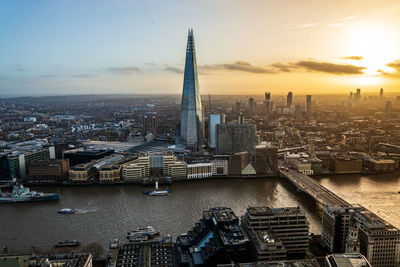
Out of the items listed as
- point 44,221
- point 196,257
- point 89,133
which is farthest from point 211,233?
point 89,133

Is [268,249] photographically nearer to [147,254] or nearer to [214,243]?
[214,243]

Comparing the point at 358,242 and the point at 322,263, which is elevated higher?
the point at 358,242

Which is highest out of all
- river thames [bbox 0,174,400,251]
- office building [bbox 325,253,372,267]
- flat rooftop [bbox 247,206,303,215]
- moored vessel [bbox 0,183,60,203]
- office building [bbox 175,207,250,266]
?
flat rooftop [bbox 247,206,303,215]

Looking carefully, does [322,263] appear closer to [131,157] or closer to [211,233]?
[211,233]

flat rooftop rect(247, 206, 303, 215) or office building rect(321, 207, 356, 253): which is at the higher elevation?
flat rooftop rect(247, 206, 303, 215)

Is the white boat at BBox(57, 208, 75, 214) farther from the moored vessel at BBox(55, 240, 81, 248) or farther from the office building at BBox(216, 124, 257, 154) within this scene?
the office building at BBox(216, 124, 257, 154)

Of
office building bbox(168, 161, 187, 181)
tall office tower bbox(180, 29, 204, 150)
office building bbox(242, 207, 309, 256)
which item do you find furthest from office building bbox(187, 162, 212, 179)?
office building bbox(242, 207, 309, 256)
